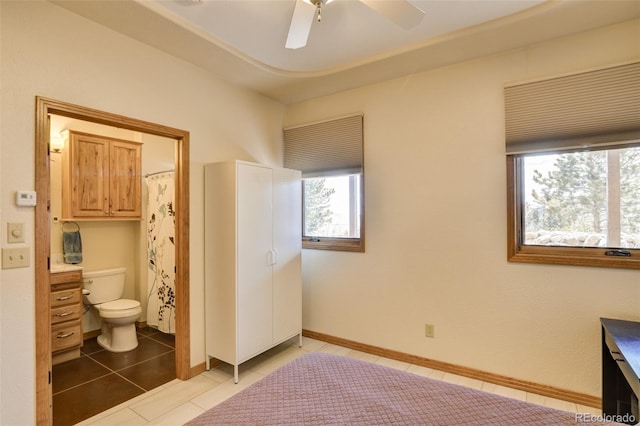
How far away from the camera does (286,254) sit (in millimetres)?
3160

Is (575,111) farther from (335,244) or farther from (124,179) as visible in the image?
(124,179)

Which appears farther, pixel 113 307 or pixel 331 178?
pixel 331 178

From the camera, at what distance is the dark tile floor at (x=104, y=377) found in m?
2.29

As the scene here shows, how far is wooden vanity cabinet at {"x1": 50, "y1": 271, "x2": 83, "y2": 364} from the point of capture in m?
2.96

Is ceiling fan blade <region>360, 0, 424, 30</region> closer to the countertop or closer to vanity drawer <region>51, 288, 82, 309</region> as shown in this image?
the countertop

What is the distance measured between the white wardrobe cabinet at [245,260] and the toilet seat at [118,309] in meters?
0.97

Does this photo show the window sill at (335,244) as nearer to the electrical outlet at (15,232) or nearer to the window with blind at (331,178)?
the window with blind at (331,178)

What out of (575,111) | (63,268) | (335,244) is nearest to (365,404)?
(335,244)

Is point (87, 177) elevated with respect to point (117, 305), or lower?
elevated

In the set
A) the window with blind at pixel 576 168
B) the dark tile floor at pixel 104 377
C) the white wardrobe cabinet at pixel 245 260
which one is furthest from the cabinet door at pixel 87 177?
the window with blind at pixel 576 168

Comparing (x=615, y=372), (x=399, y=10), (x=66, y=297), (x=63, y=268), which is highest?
(x=399, y=10)

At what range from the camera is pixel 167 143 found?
4.01 meters

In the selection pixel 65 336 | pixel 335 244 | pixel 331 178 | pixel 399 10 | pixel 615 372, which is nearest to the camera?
pixel 399 10

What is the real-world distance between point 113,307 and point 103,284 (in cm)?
41
